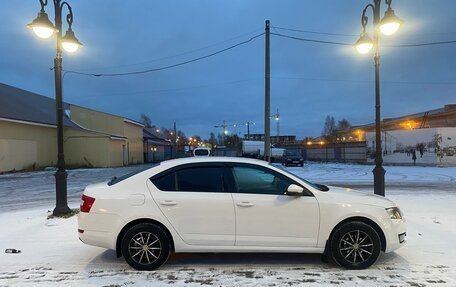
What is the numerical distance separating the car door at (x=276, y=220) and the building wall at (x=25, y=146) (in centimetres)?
3177

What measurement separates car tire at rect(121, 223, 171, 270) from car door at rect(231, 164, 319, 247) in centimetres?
109

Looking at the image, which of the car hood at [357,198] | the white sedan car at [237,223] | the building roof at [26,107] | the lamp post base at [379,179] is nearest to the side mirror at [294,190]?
the white sedan car at [237,223]

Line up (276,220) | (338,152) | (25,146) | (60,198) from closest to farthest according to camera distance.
Result: (276,220)
(60,198)
(25,146)
(338,152)

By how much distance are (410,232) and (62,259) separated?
6.46 meters

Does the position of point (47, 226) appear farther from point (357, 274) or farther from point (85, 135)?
point (85, 135)

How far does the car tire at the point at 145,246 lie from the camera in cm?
573

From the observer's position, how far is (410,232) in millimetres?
8086

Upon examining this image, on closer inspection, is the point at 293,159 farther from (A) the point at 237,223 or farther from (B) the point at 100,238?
(B) the point at 100,238

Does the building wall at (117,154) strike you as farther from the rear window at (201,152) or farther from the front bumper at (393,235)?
the front bumper at (393,235)

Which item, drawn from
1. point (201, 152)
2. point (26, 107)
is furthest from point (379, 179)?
point (26, 107)

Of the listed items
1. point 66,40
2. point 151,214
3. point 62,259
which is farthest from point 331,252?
point 66,40

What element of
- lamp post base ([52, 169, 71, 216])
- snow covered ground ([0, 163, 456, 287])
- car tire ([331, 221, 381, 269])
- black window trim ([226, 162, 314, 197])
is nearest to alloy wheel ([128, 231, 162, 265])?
snow covered ground ([0, 163, 456, 287])

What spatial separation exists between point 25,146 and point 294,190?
116ft

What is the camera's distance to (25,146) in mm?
35750
